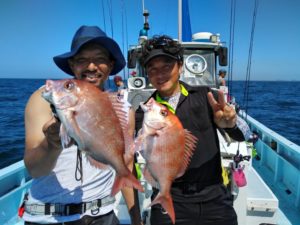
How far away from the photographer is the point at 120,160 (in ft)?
4.64

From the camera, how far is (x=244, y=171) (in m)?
3.53

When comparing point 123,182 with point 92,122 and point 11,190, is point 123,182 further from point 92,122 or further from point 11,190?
point 11,190

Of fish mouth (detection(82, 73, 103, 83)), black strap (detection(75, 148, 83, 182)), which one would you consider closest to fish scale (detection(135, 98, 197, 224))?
fish mouth (detection(82, 73, 103, 83))

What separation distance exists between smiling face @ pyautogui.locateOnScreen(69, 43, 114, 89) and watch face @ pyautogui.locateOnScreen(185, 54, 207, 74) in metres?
4.66

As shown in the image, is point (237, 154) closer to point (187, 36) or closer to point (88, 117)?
point (88, 117)

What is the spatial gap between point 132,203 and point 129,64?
447cm

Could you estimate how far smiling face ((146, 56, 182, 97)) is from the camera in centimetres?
231

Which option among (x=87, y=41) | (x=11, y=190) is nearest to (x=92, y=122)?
(x=87, y=41)

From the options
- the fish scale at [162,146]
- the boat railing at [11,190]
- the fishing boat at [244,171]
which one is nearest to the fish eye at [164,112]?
the fish scale at [162,146]

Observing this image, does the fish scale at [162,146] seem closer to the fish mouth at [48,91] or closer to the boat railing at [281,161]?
the fish mouth at [48,91]

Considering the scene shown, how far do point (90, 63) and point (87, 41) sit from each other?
0.15 meters

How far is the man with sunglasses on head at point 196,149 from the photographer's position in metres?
2.30

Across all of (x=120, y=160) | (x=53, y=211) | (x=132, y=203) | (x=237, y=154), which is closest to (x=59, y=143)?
(x=120, y=160)

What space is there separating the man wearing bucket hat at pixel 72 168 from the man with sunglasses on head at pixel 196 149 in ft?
1.44
